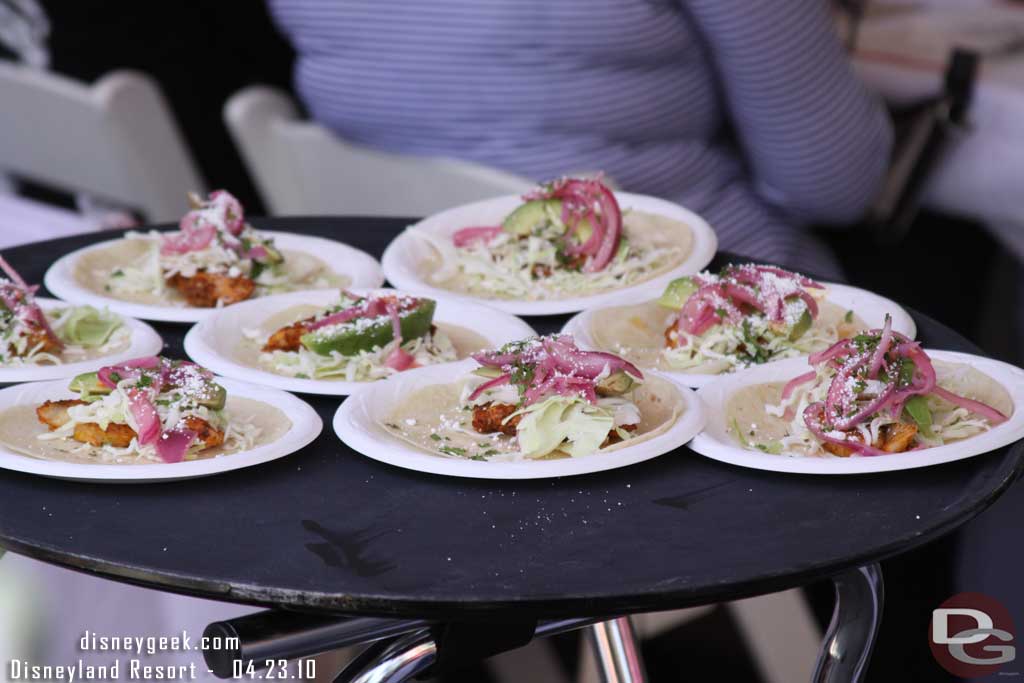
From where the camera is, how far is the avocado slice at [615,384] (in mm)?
1219

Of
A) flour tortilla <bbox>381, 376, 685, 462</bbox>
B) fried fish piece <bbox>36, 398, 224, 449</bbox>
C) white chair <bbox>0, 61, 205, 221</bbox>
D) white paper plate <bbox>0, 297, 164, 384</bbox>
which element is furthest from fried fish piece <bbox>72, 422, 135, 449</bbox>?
white chair <bbox>0, 61, 205, 221</bbox>

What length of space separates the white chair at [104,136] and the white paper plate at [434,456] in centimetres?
166

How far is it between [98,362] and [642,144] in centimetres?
124

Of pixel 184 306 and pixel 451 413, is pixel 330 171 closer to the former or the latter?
pixel 184 306

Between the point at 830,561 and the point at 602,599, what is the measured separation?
7.4 inches

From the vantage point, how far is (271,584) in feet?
3.14

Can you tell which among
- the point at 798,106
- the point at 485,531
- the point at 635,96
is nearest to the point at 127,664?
the point at 485,531

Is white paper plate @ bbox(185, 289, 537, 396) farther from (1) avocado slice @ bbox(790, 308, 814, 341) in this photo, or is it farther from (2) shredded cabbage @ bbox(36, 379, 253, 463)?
(1) avocado slice @ bbox(790, 308, 814, 341)

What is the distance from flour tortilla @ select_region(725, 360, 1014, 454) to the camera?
1237 millimetres

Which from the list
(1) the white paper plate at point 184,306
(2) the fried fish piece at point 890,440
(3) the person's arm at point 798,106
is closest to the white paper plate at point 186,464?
(1) the white paper plate at point 184,306

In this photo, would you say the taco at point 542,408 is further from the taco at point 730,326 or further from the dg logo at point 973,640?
the dg logo at point 973,640

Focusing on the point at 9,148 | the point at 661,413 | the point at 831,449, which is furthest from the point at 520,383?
the point at 9,148

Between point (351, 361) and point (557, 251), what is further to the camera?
point (557, 251)

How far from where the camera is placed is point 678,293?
1477 millimetres
